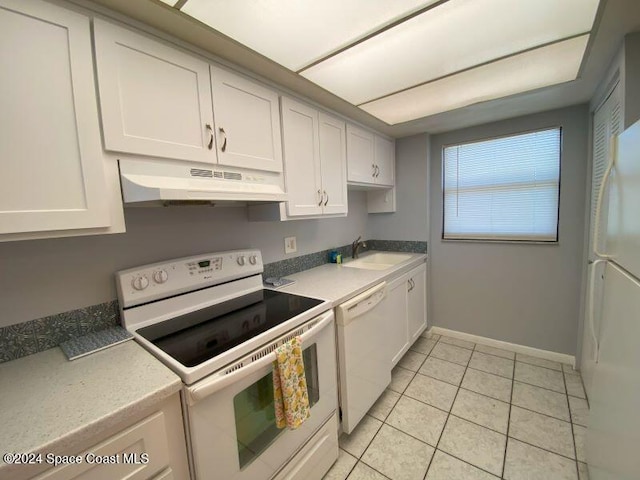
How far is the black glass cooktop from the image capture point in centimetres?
101

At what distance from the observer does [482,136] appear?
8.23 feet

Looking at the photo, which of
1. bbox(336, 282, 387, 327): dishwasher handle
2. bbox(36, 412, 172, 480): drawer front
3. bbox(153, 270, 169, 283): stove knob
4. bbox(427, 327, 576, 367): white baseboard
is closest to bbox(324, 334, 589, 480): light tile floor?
bbox(427, 327, 576, 367): white baseboard

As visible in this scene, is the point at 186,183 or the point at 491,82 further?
the point at 491,82

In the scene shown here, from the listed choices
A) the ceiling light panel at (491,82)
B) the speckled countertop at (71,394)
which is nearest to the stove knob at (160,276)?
the speckled countertop at (71,394)

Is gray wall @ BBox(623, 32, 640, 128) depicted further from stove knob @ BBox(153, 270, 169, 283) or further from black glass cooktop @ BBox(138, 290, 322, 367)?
stove knob @ BBox(153, 270, 169, 283)

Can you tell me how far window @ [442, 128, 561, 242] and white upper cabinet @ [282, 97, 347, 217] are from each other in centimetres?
130

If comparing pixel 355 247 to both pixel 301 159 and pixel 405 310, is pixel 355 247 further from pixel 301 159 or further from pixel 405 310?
pixel 301 159

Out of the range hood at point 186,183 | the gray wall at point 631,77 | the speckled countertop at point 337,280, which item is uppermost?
the gray wall at point 631,77

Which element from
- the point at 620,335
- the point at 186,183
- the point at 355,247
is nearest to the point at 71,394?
the point at 186,183

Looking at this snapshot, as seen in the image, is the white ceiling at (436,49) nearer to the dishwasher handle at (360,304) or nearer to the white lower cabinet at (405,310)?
the dishwasher handle at (360,304)

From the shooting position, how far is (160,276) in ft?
4.20

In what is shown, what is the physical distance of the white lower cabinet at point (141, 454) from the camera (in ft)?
2.20

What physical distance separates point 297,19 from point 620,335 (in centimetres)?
163

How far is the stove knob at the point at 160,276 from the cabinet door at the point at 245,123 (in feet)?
1.96
